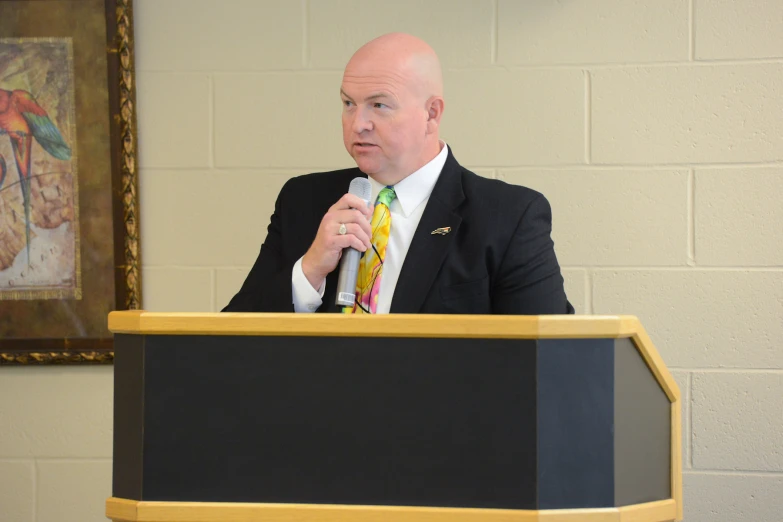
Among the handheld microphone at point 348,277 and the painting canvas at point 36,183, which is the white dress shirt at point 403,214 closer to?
the handheld microphone at point 348,277

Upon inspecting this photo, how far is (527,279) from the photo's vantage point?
5.49 ft

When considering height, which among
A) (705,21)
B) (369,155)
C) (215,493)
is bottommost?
(215,493)

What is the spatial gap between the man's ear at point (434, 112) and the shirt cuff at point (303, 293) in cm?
44

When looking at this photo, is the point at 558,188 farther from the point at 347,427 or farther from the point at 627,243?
the point at 347,427

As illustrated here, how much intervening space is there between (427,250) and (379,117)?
0.27m

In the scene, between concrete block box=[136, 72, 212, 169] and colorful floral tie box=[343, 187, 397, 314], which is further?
concrete block box=[136, 72, 212, 169]

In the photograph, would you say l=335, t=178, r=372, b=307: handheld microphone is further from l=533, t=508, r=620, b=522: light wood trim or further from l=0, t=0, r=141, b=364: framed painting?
l=0, t=0, r=141, b=364: framed painting

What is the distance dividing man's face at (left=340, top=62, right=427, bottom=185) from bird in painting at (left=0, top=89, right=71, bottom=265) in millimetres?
1337

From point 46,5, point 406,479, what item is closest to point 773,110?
point 406,479

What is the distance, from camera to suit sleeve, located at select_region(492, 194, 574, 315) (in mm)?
1662

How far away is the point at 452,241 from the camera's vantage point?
1.67 meters

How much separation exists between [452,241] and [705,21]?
4.33 ft

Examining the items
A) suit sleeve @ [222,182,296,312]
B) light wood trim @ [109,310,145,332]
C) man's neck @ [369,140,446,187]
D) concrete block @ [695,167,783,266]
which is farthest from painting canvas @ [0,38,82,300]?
concrete block @ [695,167,783,266]

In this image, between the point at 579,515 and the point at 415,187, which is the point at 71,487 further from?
the point at 579,515
